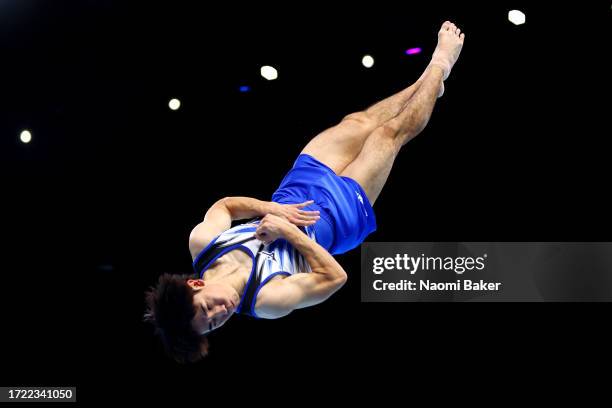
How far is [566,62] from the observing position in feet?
12.4

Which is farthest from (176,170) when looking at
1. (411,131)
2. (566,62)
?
(566,62)

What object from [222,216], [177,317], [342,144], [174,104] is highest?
[174,104]

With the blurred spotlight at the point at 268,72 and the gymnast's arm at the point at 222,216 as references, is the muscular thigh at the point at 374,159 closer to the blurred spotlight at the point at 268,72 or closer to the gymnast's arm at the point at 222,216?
the gymnast's arm at the point at 222,216

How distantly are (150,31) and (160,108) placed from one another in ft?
1.35

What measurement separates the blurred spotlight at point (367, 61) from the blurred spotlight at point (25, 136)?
1700 millimetres

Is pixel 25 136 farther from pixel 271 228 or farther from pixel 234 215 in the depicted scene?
pixel 271 228

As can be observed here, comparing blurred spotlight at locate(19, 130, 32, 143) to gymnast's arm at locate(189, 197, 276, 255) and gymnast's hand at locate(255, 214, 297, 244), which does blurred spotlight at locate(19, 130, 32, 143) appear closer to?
gymnast's arm at locate(189, 197, 276, 255)

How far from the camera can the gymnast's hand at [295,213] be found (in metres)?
2.67

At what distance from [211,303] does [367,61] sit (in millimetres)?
1836

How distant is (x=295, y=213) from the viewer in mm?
2699

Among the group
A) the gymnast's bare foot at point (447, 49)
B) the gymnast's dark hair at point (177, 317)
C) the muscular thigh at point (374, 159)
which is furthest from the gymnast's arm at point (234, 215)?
the gymnast's bare foot at point (447, 49)

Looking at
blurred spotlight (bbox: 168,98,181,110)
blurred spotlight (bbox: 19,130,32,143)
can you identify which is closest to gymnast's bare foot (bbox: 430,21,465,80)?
blurred spotlight (bbox: 168,98,181,110)

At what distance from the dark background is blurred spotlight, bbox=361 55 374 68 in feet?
0.13

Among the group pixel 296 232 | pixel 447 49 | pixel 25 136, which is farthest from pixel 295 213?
pixel 25 136
